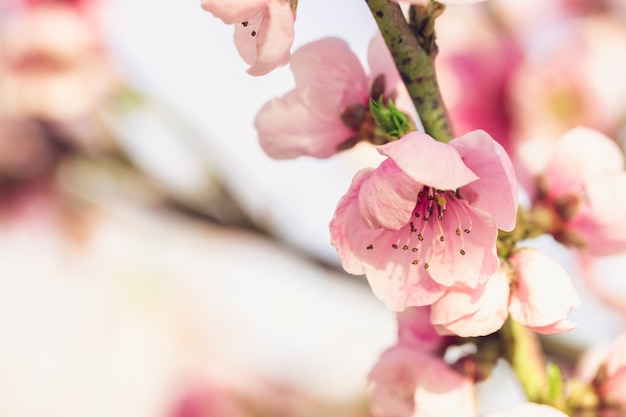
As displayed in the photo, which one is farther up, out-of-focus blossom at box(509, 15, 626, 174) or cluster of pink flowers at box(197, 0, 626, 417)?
Answer: out-of-focus blossom at box(509, 15, 626, 174)

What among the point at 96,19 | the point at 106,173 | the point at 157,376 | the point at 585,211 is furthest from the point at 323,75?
the point at 157,376

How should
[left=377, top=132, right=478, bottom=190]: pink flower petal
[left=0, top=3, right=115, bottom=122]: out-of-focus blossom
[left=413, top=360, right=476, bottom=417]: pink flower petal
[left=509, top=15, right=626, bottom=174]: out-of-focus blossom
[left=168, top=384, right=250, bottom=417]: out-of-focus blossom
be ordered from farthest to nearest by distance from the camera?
[left=168, top=384, right=250, bottom=417]: out-of-focus blossom < [left=0, top=3, right=115, bottom=122]: out-of-focus blossom < [left=509, top=15, right=626, bottom=174]: out-of-focus blossom < [left=413, top=360, right=476, bottom=417]: pink flower petal < [left=377, top=132, right=478, bottom=190]: pink flower petal

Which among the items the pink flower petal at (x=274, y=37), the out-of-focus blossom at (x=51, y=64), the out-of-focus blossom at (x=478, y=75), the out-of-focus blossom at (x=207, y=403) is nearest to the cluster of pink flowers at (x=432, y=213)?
the pink flower petal at (x=274, y=37)

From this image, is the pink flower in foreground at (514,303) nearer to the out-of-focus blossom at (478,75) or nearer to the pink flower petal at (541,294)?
the pink flower petal at (541,294)

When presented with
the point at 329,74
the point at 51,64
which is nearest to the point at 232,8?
the point at 329,74

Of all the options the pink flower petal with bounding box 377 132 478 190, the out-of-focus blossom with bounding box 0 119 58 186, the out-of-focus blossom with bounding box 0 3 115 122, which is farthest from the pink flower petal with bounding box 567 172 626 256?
the out-of-focus blossom with bounding box 0 119 58 186

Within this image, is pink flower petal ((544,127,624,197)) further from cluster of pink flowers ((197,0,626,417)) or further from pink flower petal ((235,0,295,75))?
pink flower petal ((235,0,295,75))

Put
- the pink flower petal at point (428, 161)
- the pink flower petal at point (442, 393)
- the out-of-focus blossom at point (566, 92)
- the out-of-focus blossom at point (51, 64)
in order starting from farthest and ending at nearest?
the out-of-focus blossom at point (51, 64) < the out-of-focus blossom at point (566, 92) < the pink flower petal at point (442, 393) < the pink flower petal at point (428, 161)
